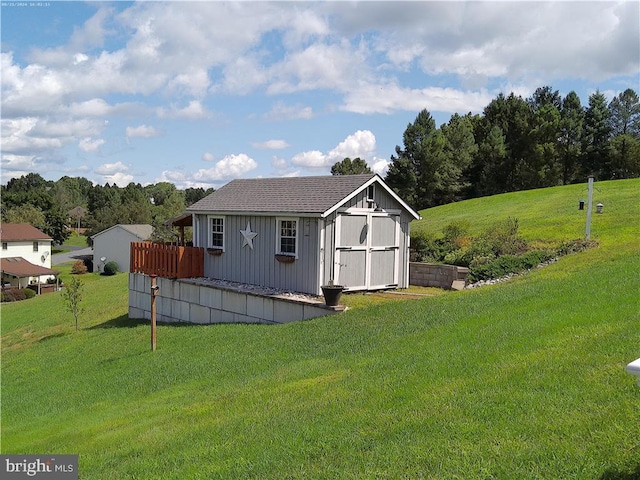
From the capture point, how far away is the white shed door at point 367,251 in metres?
15.5

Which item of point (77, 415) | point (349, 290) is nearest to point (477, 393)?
point (77, 415)

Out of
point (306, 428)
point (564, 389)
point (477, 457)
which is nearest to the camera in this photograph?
point (477, 457)

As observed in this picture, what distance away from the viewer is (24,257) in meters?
52.8

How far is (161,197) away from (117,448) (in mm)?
106845

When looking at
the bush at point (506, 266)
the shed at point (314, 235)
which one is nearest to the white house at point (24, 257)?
the shed at point (314, 235)

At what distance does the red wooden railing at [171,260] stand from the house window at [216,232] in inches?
21.3

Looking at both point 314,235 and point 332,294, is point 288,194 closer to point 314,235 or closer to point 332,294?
point 314,235

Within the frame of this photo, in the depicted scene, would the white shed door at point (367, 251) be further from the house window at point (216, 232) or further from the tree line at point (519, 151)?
the tree line at point (519, 151)

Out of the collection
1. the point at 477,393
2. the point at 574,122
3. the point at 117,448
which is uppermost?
the point at 574,122

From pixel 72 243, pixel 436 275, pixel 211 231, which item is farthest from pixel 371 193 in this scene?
pixel 72 243

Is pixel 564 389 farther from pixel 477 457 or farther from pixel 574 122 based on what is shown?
pixel 574 122

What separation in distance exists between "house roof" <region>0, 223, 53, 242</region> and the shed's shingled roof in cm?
3993

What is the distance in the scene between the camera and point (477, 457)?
188 inches

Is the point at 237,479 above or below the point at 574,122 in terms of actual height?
below
